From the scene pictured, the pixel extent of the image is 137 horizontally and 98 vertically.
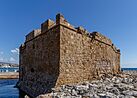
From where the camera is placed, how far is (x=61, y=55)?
882 cm

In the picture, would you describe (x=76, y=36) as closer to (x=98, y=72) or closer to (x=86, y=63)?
(x=86, y=63)

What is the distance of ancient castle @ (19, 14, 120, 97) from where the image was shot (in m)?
8.91

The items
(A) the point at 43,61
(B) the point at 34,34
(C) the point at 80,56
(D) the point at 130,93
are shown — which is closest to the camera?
(D) the point at 130,93

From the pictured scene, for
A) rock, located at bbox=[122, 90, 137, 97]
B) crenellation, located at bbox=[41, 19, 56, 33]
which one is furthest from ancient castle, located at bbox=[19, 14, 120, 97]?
rock, located at bbox=[122, 90, 137, 97]

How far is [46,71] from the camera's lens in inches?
389

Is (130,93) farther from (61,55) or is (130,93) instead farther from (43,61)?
(43,61)

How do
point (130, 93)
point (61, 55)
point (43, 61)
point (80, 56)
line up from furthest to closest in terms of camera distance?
point (43, 61) → point (80, 56) → point (61, 55) → point (130, 93)

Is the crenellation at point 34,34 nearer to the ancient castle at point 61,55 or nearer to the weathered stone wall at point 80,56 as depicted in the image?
the ancient castle at point 61,55

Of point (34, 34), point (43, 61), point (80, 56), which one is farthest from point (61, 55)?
point (34, 34)

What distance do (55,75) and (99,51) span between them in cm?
471

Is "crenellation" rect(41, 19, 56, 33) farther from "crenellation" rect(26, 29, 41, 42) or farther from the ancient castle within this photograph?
"crenellation" rect(26, 29, 41, 42)

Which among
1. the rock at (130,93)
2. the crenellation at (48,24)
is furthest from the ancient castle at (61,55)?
the rock at (130,93)

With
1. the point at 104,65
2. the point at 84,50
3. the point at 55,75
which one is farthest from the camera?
the point at 104,65

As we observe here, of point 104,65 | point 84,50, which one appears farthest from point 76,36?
point 104,65
